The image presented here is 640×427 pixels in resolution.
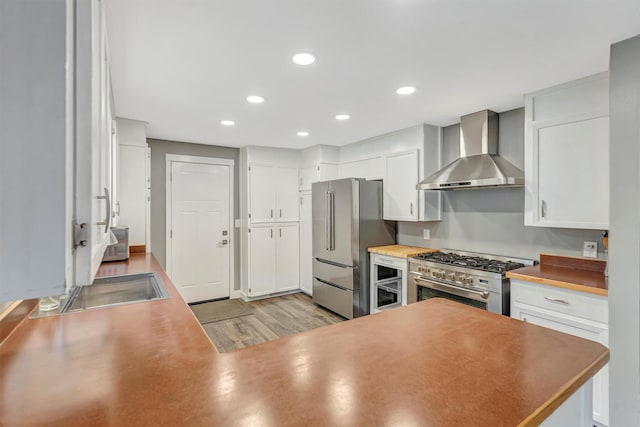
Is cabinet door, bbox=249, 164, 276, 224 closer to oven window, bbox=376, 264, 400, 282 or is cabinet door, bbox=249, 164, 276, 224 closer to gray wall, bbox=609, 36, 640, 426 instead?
oven window, bbox=376, 264, 400, 282

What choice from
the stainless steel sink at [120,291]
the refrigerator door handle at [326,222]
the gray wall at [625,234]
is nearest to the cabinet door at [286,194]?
the refrigerator door handle at [326,222]

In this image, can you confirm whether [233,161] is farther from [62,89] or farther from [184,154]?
[62,89]

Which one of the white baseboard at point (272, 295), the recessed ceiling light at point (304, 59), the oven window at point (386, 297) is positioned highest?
the recessed ceiling light at point (304, 59)

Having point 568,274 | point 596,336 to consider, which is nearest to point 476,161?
point 568,274

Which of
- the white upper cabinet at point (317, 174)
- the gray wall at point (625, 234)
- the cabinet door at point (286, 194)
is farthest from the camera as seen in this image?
the cabinet door at point (286, 194)

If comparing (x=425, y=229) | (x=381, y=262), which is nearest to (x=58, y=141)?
(x=381, y=262)

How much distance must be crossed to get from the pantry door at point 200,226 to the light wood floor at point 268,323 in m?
0.72

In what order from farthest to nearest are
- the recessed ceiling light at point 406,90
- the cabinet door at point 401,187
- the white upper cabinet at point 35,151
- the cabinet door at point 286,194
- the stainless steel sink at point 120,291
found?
the cabinet door at point 286,194 < the cabinet door at point 401,187 < the recessed ceiling light at point 406,90 < the stainless steel sink at point 120,291 < the white upper cabinet at point 35,151

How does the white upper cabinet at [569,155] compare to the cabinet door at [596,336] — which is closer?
the cabinet door at [596,336]

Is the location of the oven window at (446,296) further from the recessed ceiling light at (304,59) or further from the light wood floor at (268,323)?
the recessed ceiling light at (304,59)

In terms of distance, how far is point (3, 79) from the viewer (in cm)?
47

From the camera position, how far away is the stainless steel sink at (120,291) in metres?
1.96

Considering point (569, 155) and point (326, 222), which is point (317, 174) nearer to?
point (326, 222)

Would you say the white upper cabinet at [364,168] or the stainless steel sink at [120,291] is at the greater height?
the white upper cabinet at [364,168]
